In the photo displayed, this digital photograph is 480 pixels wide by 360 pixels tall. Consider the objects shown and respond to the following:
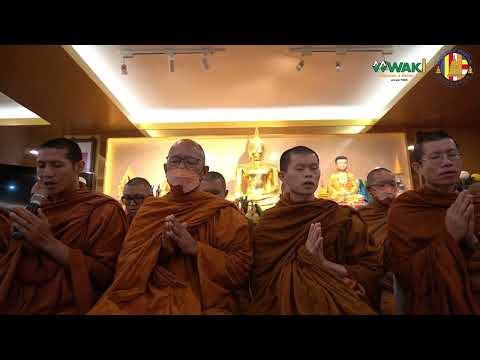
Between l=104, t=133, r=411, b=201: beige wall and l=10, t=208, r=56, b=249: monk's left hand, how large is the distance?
6.03 metres

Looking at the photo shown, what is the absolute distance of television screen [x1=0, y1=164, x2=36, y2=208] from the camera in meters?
2.81

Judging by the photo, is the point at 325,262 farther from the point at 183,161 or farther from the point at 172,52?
the point at 172,52

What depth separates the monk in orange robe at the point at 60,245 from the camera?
191cm

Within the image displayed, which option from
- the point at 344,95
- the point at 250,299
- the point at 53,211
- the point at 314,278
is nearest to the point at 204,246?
the point at 250,299

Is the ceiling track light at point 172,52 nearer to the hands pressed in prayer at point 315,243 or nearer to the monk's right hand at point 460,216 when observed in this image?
the hands pressed in prayer at point 315,243

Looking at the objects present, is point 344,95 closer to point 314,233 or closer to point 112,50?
point 112,50

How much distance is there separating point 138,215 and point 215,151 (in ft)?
19.1

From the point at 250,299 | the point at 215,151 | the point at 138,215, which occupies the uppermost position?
the point at 215,151

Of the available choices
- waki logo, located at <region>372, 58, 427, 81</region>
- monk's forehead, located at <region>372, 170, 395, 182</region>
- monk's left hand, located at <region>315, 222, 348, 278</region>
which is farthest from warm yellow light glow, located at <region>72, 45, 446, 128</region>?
monk's left hand, located at <region>315, 222, 348, 278</region>

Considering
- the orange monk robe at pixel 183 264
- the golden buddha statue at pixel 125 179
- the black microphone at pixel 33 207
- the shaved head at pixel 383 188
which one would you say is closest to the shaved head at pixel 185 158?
the orange monk robe at pixel 183 264

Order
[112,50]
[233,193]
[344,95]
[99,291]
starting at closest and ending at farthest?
[99,291] < [112,50] < [344,95] < [233,193]

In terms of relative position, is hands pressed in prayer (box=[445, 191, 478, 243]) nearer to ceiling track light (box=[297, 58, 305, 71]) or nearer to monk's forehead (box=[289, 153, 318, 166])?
monk's forehead (box=[289, 153, 318, 166])

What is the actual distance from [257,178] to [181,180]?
507 centimetres

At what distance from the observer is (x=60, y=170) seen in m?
2.19
